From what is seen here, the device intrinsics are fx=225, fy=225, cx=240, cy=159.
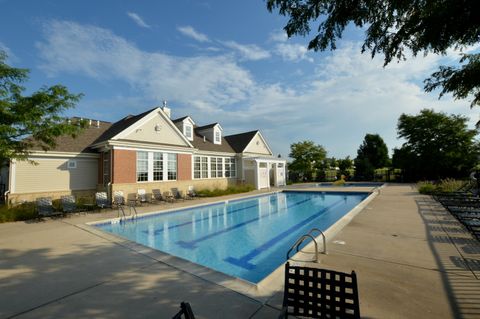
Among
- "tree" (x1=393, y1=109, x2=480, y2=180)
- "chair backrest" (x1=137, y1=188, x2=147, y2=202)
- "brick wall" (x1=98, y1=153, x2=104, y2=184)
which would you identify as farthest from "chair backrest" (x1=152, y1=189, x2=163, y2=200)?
"tree" (x1=393, y1=109, x2=480, y2=180)

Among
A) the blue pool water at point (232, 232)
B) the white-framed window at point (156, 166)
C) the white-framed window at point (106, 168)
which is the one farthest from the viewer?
the white-framed window at point (156, 166)

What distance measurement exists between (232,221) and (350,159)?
32.9m

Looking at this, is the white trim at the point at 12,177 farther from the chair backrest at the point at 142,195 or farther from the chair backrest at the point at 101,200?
the chair backrest at the point at 142,195

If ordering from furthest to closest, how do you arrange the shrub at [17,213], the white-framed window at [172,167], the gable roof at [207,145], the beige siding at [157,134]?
the gable roof at [207,145], the white-framed window at [172,167], the beige siding at [157,134], the shrub at [17,213]

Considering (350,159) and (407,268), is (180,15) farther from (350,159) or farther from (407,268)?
(350,159)

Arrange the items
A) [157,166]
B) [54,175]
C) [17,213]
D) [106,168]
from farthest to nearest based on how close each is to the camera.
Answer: [157,166], [106,168], [54,175], [17,213]

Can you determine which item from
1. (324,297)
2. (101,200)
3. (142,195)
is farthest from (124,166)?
(324,297)

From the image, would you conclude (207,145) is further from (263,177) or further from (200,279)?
(200,279)

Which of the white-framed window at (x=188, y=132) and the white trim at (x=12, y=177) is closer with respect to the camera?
the white trim at (x=12, y=177)

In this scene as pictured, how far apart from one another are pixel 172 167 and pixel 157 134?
2.91m

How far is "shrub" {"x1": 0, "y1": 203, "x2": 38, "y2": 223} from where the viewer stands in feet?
33.6

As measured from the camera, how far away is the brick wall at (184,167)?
1903 centimetres

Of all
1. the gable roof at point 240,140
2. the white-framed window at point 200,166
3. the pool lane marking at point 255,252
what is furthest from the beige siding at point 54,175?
the gable roof at point 240,140

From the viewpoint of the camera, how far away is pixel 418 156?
28.4m
